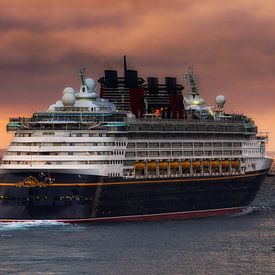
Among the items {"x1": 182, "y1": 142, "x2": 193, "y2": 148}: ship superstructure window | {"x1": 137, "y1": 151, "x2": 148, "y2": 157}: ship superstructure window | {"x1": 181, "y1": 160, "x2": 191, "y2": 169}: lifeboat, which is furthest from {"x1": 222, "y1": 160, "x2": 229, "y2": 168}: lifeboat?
{"x1": 137, "y1": 151, "x2": 148, "y2": 157}: ship superstructure window

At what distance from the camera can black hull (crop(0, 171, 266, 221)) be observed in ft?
410

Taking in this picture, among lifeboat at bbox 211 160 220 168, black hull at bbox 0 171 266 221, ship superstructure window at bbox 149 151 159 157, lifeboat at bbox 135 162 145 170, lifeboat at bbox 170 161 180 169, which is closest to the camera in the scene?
black hull at bbox 0 171 266 221

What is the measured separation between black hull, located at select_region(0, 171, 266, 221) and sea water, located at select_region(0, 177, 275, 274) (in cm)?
171

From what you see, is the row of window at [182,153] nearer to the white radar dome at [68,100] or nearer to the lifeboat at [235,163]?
the lifeboat at [235,163]

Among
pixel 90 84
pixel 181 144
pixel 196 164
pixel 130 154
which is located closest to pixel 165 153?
pixel 181 144

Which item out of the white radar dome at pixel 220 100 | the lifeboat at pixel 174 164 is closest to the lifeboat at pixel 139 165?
the lifeboat at pixel 174 164

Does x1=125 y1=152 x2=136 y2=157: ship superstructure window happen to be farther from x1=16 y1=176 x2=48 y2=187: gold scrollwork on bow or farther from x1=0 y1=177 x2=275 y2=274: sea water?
x1=16 y1=176 x2=48 y2=187: gold scrollwork on bow

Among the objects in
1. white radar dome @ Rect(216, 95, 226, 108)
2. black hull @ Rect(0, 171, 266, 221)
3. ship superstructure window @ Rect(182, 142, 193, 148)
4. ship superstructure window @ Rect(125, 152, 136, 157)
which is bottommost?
black hull @ Rect(0, 171, 266, 221)

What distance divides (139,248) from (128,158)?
88.3 feet

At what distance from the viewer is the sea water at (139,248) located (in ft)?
323

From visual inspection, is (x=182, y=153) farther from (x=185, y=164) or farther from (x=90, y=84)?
(x=90, y=84)

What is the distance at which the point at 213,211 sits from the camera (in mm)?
146250

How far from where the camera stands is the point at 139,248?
4313 inches

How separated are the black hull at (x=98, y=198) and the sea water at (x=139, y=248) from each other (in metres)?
1.71
